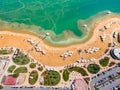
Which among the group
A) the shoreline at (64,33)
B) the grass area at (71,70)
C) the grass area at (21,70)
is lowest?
the grass area at (71,70)

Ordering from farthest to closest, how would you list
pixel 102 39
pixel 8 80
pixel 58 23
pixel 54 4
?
pixel 54 4 < pixel 58 23 < pixel 102 39 < pixel 8 80

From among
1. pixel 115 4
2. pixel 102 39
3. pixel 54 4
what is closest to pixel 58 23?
pixel 54 4

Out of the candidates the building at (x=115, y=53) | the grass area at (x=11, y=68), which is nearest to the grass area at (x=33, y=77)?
the grass area at (x=11, y=68)

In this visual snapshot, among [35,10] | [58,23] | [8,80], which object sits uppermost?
[35,10]

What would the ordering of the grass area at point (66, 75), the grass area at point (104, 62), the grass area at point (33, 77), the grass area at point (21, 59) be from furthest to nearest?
the grass area at point (21, 59)
the grass area at point (104, 62)
the grass area at point (66, 75)
the grass area at point (33, 77)

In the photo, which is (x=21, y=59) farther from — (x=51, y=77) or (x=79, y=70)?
(x=79, y=70)

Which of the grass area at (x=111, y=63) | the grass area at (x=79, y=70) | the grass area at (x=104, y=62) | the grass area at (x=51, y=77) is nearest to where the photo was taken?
the grass area at (x=51, y=77)

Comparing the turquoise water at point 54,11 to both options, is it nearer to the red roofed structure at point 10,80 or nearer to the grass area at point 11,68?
the grass area at point 11,68

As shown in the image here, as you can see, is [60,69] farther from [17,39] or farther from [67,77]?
[17,39]
